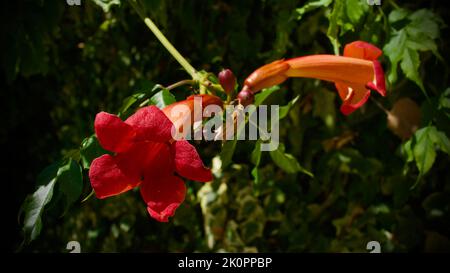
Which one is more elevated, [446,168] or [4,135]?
[446,168]

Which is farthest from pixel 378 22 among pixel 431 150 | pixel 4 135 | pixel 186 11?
pixel 4 135

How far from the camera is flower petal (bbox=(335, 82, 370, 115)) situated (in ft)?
5.20

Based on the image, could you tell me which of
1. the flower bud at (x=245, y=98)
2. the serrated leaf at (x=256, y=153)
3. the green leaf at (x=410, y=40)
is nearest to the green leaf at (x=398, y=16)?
the green leaf at (x=410, y=40)

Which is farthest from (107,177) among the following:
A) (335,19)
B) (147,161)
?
(335,19)

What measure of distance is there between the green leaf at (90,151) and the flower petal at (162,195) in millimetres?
280

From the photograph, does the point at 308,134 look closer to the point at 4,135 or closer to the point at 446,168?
the point at 446,168

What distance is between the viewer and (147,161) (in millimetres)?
1286

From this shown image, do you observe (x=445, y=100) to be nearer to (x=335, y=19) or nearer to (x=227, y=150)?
(x=335, y=19)

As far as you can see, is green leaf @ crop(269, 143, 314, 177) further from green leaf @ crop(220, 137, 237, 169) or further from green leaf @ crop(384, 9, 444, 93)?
green leaf @ crop(384, 9, 444, 93)

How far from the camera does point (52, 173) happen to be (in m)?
1.49

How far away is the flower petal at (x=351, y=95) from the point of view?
1586 millimetres

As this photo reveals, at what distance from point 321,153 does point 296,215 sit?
0.39m

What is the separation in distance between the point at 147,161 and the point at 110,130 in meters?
0.17

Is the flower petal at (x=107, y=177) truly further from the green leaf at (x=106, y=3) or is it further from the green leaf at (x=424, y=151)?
the green leaf at (x=424, y=151)
